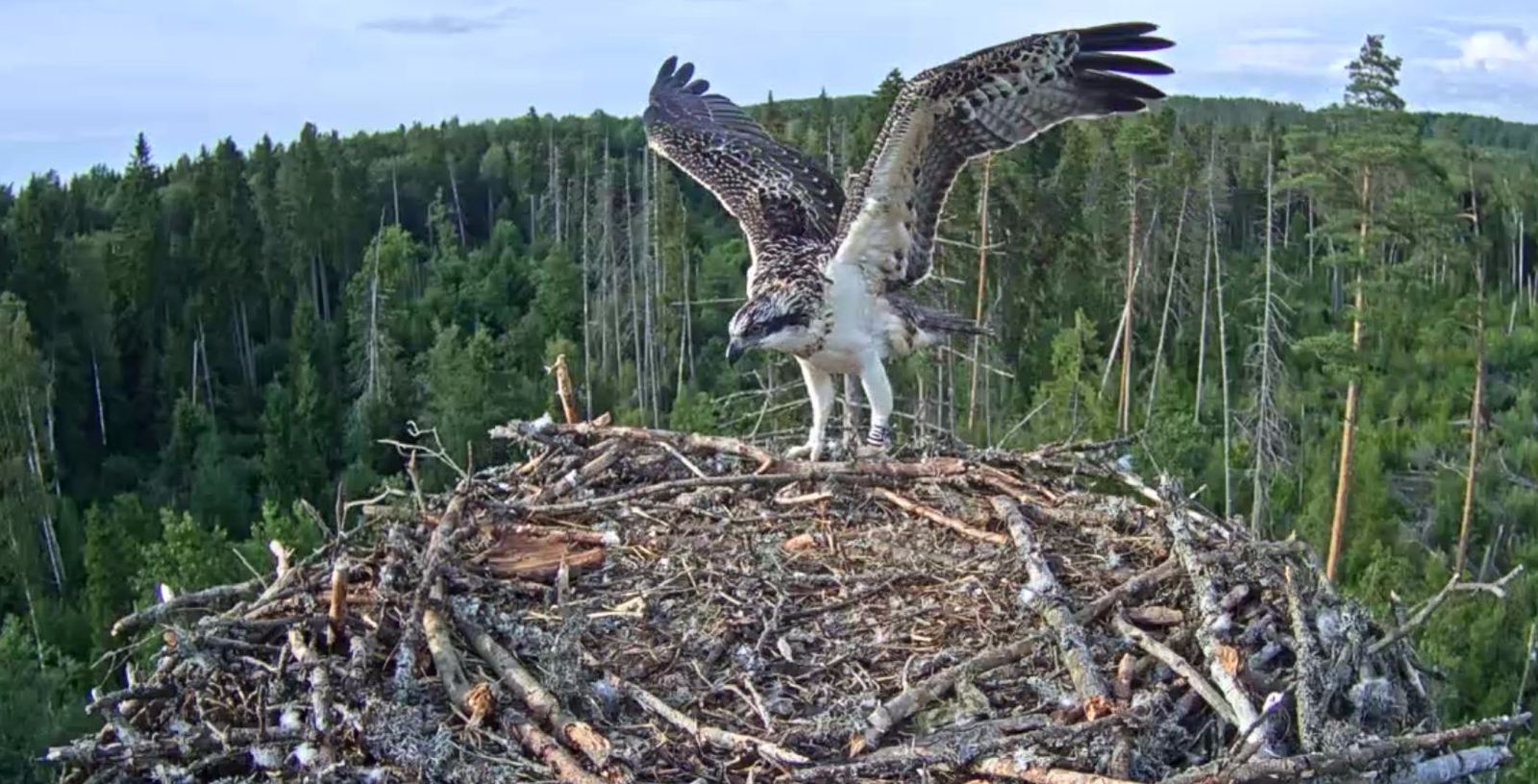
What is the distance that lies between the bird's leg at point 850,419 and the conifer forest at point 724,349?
1.34ft

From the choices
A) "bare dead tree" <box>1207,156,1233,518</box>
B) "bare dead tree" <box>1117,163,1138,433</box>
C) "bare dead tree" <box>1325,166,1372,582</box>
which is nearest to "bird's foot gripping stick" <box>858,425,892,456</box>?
"bare dead tree" <box>1207,156,1233,518</box>

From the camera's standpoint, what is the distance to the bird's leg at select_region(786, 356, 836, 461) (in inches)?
297

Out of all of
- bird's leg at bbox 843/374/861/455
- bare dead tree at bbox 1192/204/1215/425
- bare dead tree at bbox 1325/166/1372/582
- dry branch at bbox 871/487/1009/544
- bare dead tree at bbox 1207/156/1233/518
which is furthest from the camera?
bare dead tree at bbox 1192/204/1215/425

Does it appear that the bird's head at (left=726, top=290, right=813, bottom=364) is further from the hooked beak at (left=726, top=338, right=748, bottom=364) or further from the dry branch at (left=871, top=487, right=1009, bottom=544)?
the dry branch at (left=871, top=487, right=1009, bottom=544)

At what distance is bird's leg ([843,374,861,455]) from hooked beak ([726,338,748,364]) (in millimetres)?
887

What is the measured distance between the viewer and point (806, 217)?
8.47 meters

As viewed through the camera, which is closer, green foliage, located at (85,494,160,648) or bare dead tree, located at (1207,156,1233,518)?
bare dead tree, located at (1207,156,1233,518)

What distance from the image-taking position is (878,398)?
24.9 ft

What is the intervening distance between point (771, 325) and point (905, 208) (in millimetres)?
841

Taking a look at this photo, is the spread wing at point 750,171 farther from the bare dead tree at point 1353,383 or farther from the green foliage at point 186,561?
the bare dead tree at point 1353,383

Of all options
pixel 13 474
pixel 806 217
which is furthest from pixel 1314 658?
pixel 13 474

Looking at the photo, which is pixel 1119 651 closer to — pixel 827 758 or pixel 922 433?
pixel 827 758

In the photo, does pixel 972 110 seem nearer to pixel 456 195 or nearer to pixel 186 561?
pixel 186 561

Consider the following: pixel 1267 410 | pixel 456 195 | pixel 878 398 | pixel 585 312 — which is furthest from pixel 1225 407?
pixel 456 195
